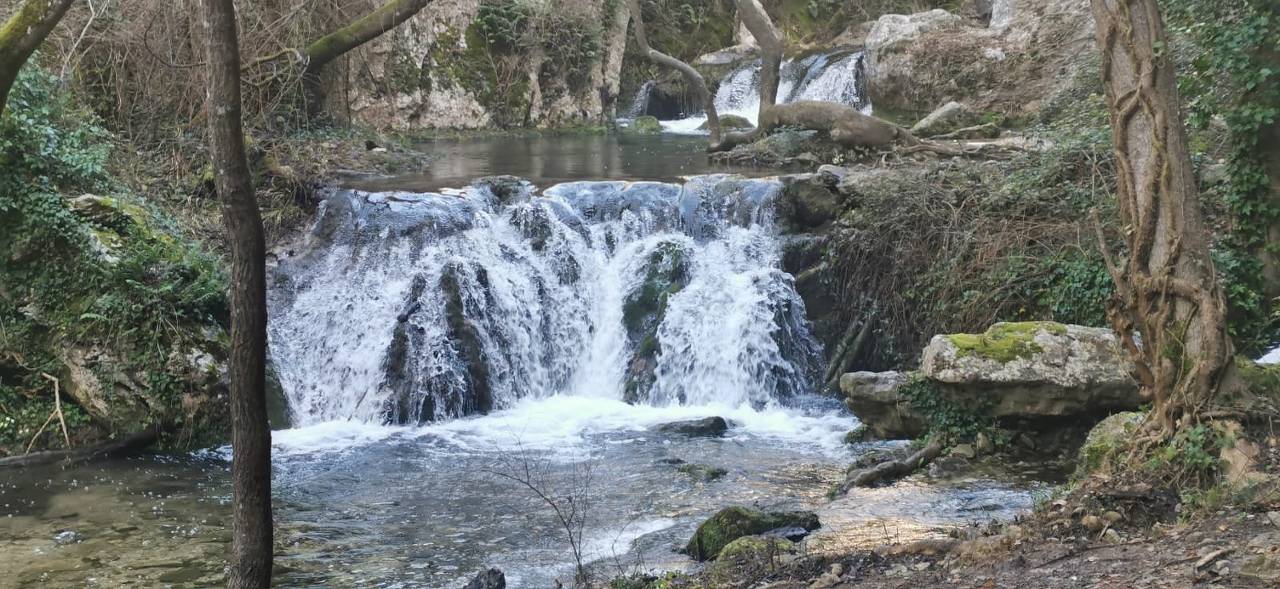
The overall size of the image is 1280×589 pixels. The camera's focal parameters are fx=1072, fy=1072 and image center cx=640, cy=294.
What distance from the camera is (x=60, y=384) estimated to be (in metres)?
9.44

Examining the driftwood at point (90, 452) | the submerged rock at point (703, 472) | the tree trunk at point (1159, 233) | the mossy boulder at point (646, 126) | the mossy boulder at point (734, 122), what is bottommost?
the submerged rock at point (703, 472)

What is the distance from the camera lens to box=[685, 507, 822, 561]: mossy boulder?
6.54 m

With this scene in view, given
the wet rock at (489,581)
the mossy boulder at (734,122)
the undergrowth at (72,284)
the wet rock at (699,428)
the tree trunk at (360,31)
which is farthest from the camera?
the mossy boulder at (734,122)

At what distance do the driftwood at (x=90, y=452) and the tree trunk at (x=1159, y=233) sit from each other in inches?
305

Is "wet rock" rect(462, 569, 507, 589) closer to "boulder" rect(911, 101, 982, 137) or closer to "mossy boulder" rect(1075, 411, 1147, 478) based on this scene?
"mossy boulder" rect(1075, 411, 1147, 478)

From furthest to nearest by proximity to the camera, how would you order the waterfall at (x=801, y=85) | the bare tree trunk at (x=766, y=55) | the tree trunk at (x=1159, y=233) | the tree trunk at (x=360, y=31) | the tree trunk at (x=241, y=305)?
the waterfall at (x=801, y=85) < the bare tree trunk at (x=766, y=55) < the tree trunk at (x=360, y=31) < the tree trunk at (x=1159, y=233) < the tree trunk at (x=241, y=305)

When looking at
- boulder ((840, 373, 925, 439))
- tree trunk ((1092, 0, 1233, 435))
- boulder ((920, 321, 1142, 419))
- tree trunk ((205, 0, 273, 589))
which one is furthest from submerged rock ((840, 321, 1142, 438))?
tree trunk ((205, 0, 273, 589))

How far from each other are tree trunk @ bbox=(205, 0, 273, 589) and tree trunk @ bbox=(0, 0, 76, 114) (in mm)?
5404

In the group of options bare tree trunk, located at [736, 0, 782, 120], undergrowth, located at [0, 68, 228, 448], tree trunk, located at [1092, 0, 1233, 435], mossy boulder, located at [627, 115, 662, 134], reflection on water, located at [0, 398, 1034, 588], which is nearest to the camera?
tree trunk, located at [1092, 0, 1233, 435]

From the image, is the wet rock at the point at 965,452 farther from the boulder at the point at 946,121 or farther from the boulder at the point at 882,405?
the boulder at the point at 946,121

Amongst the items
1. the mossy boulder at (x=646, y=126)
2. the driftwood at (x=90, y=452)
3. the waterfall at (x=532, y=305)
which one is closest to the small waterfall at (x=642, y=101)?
the mossy boulder at (x=646, y=126)

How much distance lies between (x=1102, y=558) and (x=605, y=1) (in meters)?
21.6

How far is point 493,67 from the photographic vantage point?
22.7 m

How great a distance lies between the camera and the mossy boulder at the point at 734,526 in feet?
21.4
